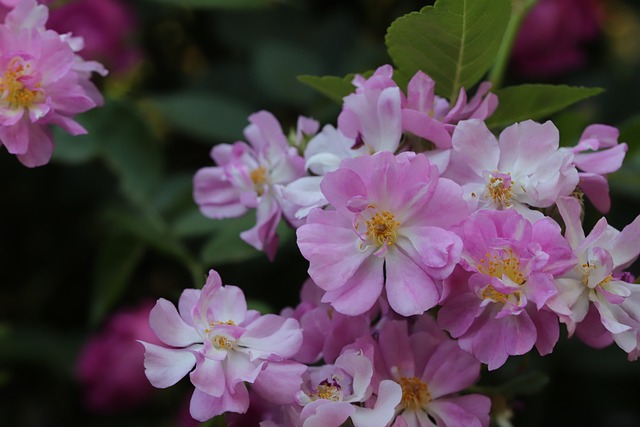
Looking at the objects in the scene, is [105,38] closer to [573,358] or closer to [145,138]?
[145,138]

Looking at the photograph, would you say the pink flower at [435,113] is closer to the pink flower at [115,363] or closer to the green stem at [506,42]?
the green stem at [506,42]

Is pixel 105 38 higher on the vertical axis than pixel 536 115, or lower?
lower

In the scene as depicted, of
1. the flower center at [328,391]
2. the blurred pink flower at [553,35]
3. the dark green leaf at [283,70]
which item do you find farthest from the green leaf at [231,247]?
the blurred pink flower at [553,35]

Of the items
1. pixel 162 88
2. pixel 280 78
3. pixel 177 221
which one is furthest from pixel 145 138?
pixel 162 88

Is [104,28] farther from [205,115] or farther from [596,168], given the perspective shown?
[596,168]

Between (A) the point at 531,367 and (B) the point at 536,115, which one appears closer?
(B) the point at 536,115

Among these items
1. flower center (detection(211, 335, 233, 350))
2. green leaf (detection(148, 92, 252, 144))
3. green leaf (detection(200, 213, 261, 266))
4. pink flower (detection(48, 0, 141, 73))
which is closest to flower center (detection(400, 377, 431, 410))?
flower center (detection(211, 335, 233, 350))

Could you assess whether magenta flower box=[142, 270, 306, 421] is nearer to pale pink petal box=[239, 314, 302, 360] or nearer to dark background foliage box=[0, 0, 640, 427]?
pale pink petal box=[239, 314, 302, 360]
